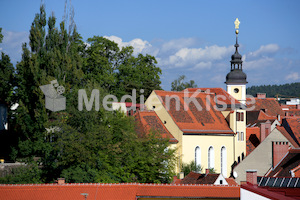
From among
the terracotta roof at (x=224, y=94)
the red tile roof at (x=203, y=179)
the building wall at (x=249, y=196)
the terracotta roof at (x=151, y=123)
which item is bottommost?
the red tile roof at (x=203, y=179)

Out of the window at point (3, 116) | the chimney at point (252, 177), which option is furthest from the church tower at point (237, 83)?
the chimney at point (252, 177)

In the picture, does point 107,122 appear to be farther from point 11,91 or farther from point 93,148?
point 11,91

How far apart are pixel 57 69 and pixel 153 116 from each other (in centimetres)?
1123

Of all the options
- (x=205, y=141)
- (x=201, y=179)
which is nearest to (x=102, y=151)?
(x=201, y=179)

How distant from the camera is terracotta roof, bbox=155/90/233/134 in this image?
2293 inches

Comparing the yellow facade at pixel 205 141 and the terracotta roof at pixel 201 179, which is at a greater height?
the yellow facade at pixel 205 141

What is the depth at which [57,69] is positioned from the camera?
5012 cm

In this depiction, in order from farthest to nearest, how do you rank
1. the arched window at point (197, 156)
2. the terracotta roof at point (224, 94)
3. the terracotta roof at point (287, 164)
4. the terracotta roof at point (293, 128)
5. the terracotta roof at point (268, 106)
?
the terracotta roof at point (268, 106), the terracotta roof at point (224, 94), the terracotta roof at point (293, 128), the arched window at point (197, 156), the terracotta roof at point (287, 164)

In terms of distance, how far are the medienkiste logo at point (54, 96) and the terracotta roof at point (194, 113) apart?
38.6 ft

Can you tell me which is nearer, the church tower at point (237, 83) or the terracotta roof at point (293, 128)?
the terracotta roof at point (293, 128)

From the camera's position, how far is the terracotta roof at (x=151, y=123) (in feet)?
179

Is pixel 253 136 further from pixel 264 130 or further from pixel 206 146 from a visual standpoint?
pixel 206 146

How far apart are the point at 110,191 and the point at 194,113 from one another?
29.5m

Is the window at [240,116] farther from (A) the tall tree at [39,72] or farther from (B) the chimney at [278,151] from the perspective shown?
(A) the tall tree at [39,72]
